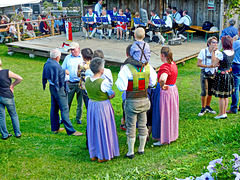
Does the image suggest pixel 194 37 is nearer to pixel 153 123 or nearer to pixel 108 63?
pixel 108 63

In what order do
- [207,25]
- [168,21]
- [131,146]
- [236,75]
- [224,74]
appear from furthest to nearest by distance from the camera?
[207,25]
[168,21]
[236,75]
[224,74]
[131,146]

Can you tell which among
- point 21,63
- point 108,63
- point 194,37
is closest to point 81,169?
point 108,63

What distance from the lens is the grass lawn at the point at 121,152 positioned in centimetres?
438

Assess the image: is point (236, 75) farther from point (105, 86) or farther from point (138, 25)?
point (138, 25)

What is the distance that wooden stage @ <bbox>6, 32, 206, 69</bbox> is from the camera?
35.1 ft

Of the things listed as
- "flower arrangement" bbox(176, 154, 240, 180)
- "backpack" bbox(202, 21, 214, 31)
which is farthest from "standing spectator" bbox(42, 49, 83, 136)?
"backpack" bbox(202, 21, 214, 31)

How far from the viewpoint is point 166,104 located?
503 centimetres

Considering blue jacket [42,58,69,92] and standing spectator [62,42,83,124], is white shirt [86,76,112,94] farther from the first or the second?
standing spectator [62,42,83,124]

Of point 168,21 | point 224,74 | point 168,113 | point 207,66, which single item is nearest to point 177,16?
point 168,21

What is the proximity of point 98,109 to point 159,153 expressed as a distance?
1.24m

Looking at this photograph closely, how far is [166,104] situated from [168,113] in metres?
0.15

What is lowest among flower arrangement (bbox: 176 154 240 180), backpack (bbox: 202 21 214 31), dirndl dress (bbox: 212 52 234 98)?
flower arrangement (bbox: 176 154 240 180)

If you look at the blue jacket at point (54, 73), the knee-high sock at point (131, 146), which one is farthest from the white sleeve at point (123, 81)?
the blue jacket at point (54, 73)

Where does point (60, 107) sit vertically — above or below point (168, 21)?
below
